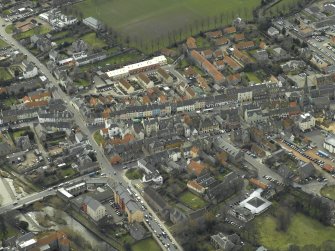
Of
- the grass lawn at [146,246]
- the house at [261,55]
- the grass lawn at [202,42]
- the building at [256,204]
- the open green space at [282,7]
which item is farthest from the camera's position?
the open green space at [282,7]

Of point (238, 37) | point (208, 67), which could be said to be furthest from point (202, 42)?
point (208, 67)

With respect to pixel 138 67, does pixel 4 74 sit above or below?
below

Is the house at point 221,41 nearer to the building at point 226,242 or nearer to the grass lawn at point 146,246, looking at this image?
the building at point 226,242

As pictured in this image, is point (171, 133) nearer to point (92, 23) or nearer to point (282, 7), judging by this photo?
point (92, 23)

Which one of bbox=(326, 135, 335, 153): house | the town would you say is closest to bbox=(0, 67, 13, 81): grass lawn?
the town

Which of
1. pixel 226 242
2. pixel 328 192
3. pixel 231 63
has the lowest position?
pixel 328 192

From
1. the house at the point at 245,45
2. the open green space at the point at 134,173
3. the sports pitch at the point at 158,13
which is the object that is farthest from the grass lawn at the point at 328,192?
the sports pitch at the point at 158,13

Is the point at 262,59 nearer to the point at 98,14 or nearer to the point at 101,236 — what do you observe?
the point at 98,14
